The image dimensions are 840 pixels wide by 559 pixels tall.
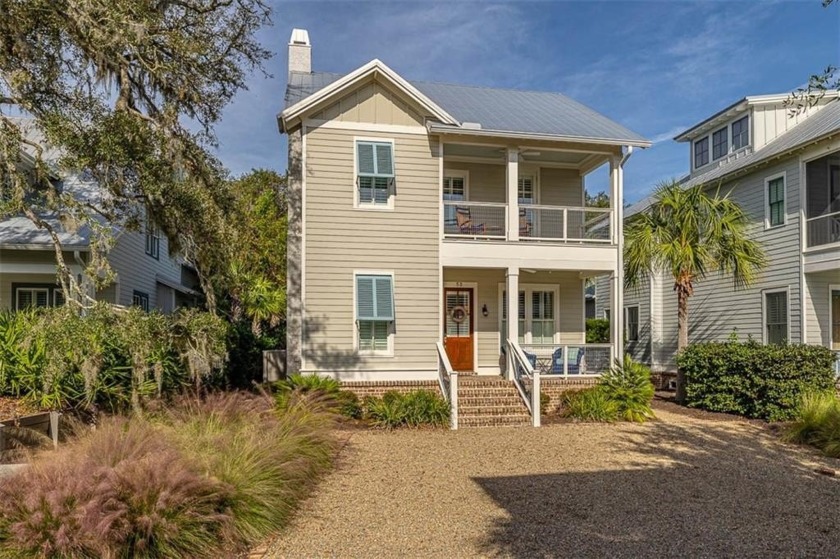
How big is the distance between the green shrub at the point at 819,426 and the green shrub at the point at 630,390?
8.73 feet

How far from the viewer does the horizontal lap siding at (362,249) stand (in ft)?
44.0

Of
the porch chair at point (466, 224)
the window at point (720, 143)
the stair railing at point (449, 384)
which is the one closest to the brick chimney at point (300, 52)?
the porch chair at point (466, 224)

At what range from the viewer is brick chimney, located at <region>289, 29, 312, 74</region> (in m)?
16.6

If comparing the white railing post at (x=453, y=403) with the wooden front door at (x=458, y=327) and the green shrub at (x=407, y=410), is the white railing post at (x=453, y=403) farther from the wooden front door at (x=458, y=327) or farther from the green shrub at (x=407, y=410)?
the wooden front door at (x=458, y=327)

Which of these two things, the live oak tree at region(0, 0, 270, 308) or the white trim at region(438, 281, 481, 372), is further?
the white trim at region(438, 281, 481, 372)

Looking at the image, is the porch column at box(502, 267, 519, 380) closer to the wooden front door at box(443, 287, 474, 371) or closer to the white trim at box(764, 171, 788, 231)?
the wooden front door at box(443, 287, 474, 371)

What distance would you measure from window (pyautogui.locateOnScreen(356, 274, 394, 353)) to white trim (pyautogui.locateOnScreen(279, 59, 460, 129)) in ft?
12.4

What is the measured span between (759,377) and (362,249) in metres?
8.82

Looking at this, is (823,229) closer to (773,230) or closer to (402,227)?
(773,230)

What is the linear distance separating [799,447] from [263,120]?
13222mm

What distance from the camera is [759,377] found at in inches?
502

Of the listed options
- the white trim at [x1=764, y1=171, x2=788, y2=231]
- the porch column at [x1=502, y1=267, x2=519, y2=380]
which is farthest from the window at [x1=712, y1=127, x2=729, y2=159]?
the porch column at [x1=502, y1=267, x2=519, y2=380]

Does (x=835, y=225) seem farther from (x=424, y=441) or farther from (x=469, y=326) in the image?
(x=424, y=441)

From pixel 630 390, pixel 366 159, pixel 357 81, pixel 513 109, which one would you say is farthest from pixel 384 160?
pixel 630 390
